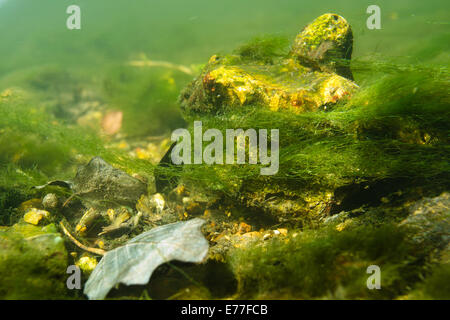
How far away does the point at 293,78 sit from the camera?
10.6 feet

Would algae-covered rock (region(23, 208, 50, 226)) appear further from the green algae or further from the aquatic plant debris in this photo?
the green algae

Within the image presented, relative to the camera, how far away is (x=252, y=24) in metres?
19.0

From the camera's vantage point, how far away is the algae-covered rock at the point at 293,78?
2.87 metres

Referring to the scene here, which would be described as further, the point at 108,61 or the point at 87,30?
the point at 87,30

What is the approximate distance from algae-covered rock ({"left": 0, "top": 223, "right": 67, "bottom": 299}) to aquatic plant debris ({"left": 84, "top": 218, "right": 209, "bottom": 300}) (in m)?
0.23

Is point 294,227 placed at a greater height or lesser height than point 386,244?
lesser

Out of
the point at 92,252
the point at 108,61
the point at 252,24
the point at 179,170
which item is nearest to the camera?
the point at 92,252

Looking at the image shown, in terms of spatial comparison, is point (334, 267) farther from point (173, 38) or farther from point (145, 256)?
point (173, 38)

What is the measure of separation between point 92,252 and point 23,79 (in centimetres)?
1217

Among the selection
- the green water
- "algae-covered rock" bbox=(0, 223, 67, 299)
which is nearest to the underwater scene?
"algae-covered rock" bbox=(0, 223, 67, 299)

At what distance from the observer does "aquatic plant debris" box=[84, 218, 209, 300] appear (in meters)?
1.66

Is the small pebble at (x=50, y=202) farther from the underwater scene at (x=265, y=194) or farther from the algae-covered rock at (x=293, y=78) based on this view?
the algae-covered rock at (x=293, y=78)
